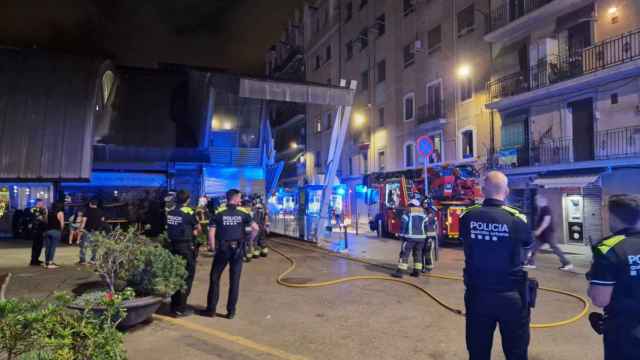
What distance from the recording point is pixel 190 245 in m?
6.54

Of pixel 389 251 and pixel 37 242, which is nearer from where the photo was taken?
pixel 37 242

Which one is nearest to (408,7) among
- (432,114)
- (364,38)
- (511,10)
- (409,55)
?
(409,55)

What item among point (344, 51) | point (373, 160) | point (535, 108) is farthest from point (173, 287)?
point (344, 51)

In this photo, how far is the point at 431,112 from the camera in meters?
24.5

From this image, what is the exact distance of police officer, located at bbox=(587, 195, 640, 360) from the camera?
2852 millimetres

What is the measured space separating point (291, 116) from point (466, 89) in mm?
27823

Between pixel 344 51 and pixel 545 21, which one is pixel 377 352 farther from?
pixel 344 51

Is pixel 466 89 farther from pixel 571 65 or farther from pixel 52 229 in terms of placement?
pixel 52 229

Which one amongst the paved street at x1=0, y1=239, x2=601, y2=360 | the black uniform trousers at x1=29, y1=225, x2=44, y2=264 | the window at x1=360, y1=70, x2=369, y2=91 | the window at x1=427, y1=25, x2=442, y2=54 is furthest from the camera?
the window at x1=360, y1=70, x2=369, y2=91

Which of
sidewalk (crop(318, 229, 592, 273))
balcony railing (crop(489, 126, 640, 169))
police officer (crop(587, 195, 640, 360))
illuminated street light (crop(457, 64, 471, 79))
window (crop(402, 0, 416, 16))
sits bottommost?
→ sidewalk (crop(318, 229, 592, 273))

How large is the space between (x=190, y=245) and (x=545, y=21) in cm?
1767

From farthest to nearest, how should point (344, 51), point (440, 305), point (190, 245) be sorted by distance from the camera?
1. point (344, 51)
2. point (440, 305)
3. point (190, 245)

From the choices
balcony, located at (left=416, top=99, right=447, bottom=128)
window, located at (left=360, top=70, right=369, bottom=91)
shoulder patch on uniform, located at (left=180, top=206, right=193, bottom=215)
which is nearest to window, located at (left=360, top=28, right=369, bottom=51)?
window, located at (left=360, top=70, right=369, bottom=91)

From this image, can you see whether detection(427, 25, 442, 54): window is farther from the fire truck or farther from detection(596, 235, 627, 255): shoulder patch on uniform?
detection(596, 235, 627, 255): shoulder patch on uniform
